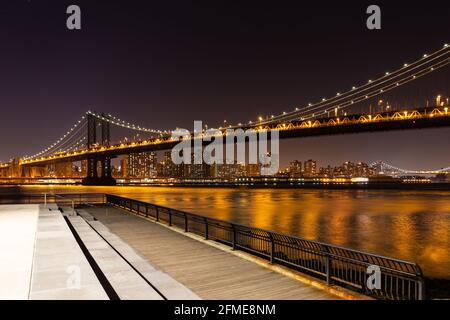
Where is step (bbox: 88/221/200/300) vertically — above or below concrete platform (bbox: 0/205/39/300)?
below

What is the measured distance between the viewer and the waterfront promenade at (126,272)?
6.70m

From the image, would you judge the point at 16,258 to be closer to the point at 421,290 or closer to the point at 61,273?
the point at 61,273

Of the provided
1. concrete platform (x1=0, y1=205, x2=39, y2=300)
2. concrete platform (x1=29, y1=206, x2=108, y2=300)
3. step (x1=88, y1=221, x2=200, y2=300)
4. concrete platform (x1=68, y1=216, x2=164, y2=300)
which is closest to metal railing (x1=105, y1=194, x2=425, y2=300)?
step (x1=88, y1=221, x2=200, y2=300)

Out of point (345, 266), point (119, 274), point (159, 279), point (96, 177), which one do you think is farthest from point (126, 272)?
point (96, 177)

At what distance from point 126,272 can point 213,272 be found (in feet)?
6.07

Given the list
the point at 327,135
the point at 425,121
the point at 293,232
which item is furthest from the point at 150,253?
the point at 327,135

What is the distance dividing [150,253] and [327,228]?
13644 millimetres

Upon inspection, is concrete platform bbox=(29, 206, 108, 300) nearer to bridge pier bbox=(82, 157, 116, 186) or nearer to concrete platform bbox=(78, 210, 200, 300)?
concrete platform bbox=(78, 210, 200, 300)

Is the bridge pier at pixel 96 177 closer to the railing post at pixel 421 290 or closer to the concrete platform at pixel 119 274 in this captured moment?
the concrete platform at pixel 119 274

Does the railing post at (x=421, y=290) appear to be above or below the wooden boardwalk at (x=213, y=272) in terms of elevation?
above

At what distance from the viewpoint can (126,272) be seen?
25.6 feet

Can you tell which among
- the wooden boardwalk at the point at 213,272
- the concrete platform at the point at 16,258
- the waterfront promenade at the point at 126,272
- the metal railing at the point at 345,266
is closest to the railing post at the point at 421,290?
the metal railing at the point at 345,266

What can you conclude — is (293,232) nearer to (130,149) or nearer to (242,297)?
(242,297)

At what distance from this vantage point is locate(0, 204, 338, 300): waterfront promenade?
6.70 metres
